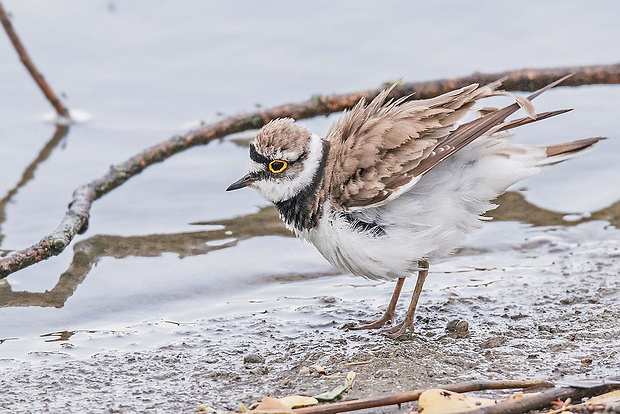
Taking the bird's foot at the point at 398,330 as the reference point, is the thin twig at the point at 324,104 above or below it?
above

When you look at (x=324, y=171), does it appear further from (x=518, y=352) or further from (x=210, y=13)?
(x=210, y=13)

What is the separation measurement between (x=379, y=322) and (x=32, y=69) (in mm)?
4711

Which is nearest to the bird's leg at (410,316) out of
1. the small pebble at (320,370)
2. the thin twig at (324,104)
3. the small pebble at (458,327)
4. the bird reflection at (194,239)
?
the small pebble at (458,327)

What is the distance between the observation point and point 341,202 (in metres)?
5.60

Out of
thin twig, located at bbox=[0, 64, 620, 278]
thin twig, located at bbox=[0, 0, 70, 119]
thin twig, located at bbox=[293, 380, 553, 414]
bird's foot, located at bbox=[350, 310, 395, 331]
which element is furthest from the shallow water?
thin twig, located at bbox=[0, 64, 620, 278]

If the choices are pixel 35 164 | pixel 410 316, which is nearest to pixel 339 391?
pixel 410 316

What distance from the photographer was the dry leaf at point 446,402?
168 inches

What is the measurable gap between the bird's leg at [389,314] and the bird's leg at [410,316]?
0.12 meters

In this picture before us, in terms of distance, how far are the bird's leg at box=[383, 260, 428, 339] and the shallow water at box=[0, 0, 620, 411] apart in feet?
0.48

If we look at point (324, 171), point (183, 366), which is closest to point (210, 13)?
point (324, 171)

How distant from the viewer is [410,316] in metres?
5.79

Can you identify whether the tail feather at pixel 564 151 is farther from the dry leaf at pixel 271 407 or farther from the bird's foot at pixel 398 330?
the dry leaf at pixel 271 407

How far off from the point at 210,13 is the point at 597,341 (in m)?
6.97

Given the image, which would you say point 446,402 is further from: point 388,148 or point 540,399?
point 388,148
